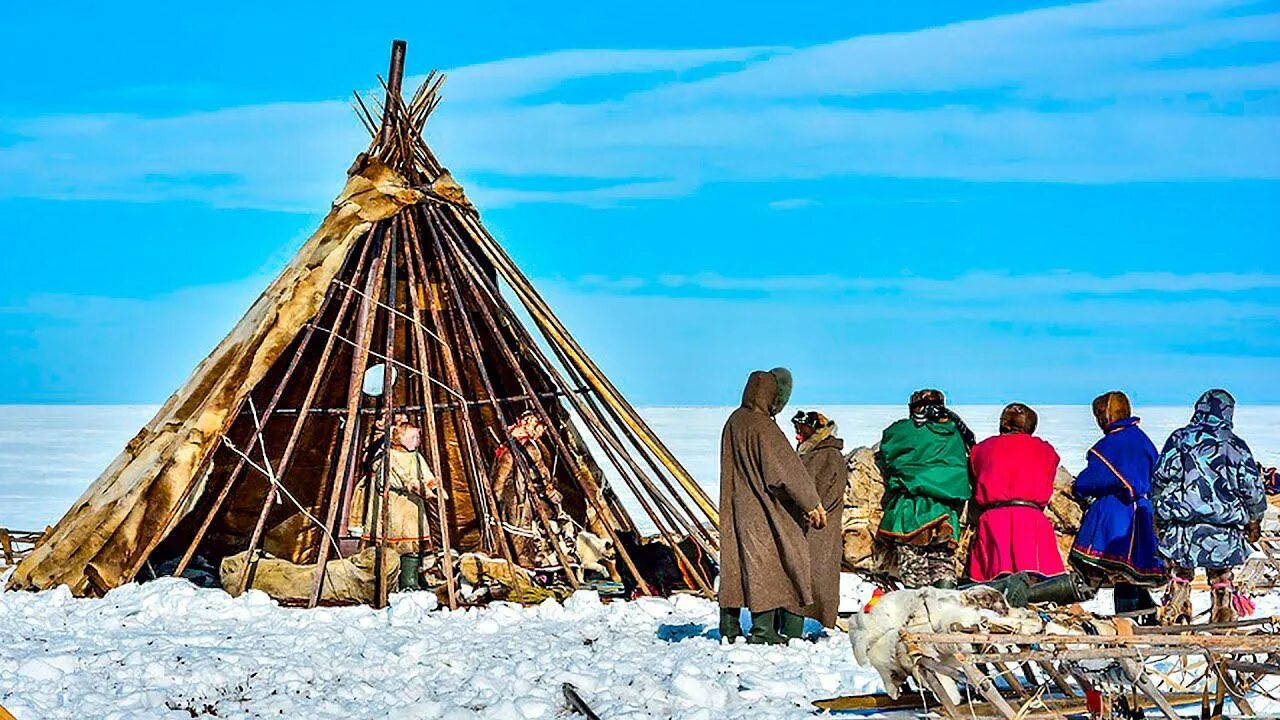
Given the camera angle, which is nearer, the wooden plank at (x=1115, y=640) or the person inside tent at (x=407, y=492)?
the wooden plank at (x=1115, y=640)

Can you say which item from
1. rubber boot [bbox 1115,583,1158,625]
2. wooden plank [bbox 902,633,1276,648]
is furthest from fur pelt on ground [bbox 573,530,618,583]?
wooden plank [bbox 902,633,1276,648]

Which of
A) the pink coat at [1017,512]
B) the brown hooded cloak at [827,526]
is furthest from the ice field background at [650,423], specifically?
the pink coat at [1017,512]

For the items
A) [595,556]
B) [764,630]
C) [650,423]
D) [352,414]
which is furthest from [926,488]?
[650,423]

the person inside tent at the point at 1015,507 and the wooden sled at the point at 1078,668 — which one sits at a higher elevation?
the person inside tent at the point at 1015,507

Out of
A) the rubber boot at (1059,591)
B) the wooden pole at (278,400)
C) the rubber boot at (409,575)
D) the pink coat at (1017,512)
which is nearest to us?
the rubber boot at (1059,591)

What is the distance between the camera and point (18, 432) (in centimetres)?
3794

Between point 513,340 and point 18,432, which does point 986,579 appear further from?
point 18,432

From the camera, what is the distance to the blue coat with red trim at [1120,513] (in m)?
8.66

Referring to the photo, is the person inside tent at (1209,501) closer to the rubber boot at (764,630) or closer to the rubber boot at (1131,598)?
the rubber boot at (1131,598)

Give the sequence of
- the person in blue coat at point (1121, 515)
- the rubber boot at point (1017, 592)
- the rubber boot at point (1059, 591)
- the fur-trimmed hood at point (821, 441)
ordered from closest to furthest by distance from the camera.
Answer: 1. the rubber boot at point (1059, 591)
2. the rubber boot at point (1017, 592)
3. the person in blue coat at point (1121, 515)
4. the fur-trimmed hood at point (821, 441)

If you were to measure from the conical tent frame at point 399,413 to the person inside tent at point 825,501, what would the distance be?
1.13 metres

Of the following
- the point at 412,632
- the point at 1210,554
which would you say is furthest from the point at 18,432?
the point at 1210,554

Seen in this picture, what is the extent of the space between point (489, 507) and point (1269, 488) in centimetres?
490

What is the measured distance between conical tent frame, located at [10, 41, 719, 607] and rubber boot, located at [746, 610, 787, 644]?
2019mm
